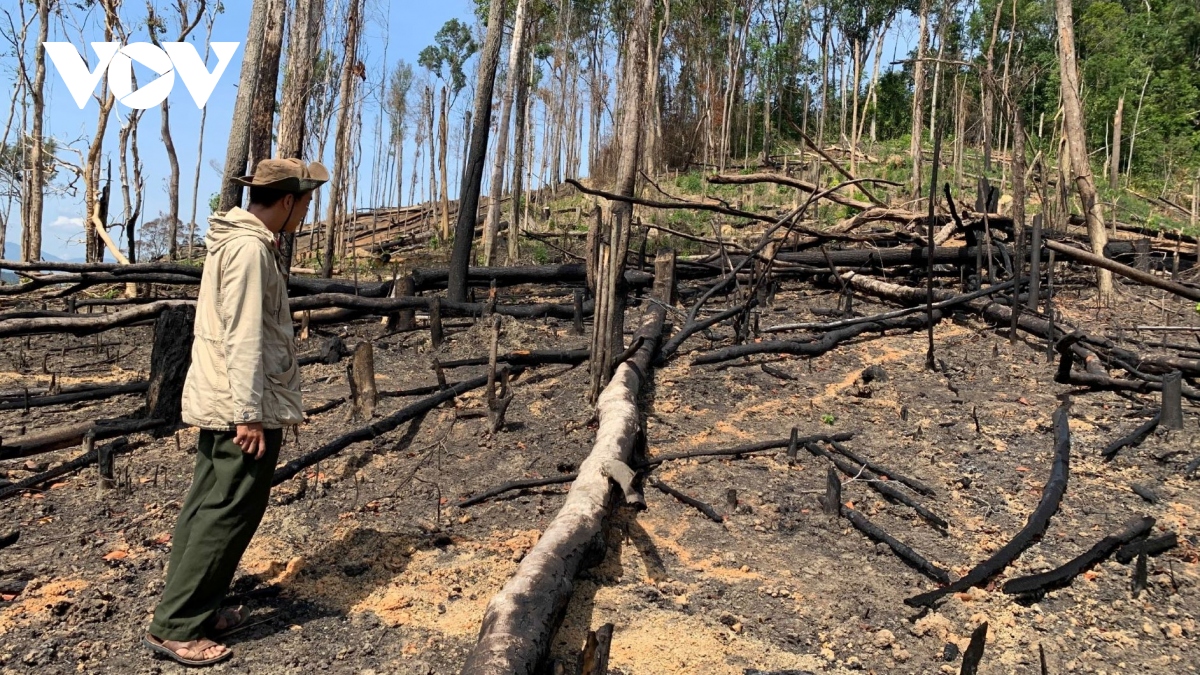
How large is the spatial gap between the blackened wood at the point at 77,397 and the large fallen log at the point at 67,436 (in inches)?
23.7

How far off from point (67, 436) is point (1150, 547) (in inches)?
234

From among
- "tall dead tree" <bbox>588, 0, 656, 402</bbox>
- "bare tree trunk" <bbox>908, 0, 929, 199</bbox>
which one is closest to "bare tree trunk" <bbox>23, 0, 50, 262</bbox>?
"tall dead tree" <bbox>588, 0, 656, 402</bbox>

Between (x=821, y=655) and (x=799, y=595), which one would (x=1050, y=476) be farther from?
(x=821, y=655)

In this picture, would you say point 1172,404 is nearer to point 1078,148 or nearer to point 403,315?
point 1078,148

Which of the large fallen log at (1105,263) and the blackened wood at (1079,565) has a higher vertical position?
the large fallen log at (1105,263)

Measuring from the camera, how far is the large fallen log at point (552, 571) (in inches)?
94.4

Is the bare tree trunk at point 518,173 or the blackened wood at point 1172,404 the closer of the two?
the blackened wood at point 1172,404

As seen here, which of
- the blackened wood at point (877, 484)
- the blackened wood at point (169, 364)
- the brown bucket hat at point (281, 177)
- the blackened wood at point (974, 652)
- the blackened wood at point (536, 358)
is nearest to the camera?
the blackened wood at point (974, 652)

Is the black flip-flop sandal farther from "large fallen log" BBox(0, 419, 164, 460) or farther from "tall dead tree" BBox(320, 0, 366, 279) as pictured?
"tall dead tree" BBox(320, 0, 366, 279)

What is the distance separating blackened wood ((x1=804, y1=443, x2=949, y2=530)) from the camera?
3883mm

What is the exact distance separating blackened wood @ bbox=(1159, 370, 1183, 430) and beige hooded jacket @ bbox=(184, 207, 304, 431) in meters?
5.14

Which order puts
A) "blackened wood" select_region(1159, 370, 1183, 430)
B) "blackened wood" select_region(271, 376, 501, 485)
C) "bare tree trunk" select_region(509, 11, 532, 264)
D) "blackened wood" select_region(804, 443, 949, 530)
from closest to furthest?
"blackened wood" select_region(804, 443, 949, 530) → "blackened wood" select_region(271, 376, 501, 485) → "blackened wood" select_region(1159, 370, 1183, 430) → "bare tree trunk" select_region(509, 11, 532, 264)

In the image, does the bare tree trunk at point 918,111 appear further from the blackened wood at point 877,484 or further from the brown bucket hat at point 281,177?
the brown bucket hat at point 281,177

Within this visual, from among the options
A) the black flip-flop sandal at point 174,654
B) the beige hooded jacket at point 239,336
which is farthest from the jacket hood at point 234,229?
the black flip-flop sandal at point 174,654
